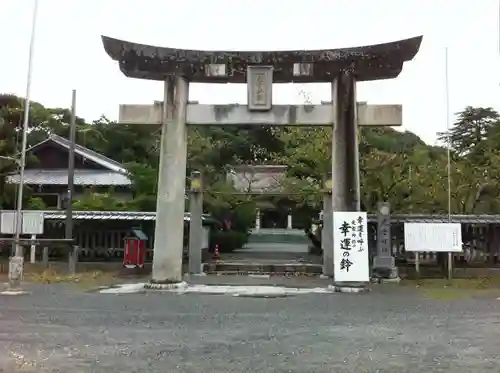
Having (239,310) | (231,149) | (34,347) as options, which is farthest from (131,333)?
(231,149)

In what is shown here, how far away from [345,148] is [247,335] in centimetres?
817

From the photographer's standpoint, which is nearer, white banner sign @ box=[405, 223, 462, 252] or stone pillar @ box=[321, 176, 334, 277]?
white banner sign @ box=[405, 223, 462, 252]

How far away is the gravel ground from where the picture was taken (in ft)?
20.5

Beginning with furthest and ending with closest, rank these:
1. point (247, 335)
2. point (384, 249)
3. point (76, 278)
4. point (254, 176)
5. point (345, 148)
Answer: point (254, 176)
point (76, 278)
point (384, 249)
point (345, 148)
point (247, 335)

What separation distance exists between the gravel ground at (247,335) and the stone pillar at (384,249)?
165 inches

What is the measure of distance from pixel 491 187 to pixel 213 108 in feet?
42.6

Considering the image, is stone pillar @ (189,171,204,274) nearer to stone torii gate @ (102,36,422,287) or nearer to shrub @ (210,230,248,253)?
stone torii gate @ (102,36,422,287)

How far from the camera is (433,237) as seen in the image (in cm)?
1688

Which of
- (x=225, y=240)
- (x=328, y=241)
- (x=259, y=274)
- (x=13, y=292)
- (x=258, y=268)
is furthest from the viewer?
(x=225, y=240)

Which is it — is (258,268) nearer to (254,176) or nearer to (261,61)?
(261,61)

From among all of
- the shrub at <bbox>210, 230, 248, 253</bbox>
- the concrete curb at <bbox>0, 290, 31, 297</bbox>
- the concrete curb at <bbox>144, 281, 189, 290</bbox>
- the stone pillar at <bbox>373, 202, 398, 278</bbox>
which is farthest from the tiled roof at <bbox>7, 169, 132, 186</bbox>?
the stone pillar at <bbox>373, 202, 398, 278</bbox>

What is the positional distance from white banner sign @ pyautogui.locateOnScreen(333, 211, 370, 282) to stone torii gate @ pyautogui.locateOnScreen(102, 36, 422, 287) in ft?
1.36

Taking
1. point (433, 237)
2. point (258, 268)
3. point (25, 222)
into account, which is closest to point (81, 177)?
point (25, 222)

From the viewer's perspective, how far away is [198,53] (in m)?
15.4
